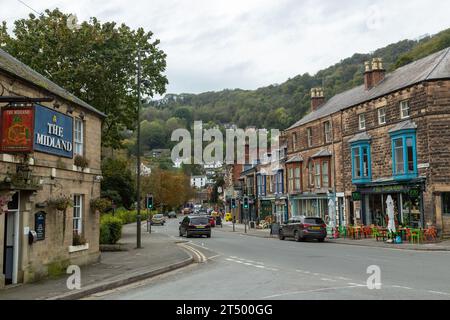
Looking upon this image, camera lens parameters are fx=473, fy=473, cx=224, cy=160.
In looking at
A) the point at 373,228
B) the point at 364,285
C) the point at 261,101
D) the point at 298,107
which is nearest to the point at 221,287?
the point at 364,285

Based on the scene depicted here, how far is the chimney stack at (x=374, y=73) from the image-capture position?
35.6 metres

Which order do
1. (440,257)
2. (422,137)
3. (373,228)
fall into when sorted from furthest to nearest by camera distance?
(373,228)
(422,137)
(440,257)

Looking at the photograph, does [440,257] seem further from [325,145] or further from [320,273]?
[325,145]

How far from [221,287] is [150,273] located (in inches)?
148

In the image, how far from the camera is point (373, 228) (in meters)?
29.2

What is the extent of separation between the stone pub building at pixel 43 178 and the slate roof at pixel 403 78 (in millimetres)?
19830

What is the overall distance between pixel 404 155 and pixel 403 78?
19.9 ft

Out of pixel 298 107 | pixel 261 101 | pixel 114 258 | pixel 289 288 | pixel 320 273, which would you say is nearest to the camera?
pixel 289 288

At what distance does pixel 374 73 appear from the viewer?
3591 cm

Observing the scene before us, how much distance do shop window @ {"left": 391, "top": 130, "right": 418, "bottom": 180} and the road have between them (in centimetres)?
986

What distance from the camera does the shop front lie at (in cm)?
2748

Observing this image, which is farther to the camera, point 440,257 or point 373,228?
point 373,228

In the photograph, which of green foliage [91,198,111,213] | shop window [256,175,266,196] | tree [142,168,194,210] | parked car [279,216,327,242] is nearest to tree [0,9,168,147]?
green foliage [91,198,111,213]

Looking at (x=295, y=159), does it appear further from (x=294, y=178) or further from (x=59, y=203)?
(x=59, y=203)
